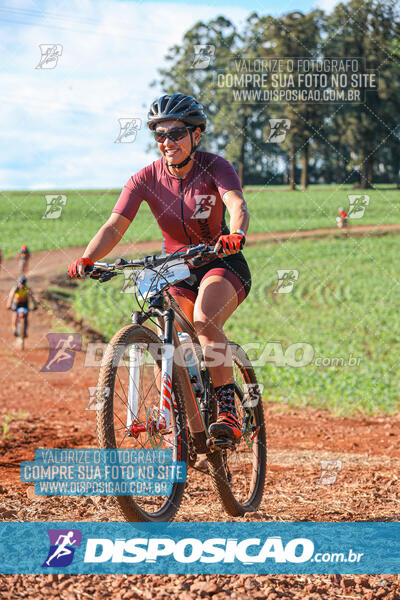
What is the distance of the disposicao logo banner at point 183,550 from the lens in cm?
347

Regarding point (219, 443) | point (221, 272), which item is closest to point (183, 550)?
point (219, 443)

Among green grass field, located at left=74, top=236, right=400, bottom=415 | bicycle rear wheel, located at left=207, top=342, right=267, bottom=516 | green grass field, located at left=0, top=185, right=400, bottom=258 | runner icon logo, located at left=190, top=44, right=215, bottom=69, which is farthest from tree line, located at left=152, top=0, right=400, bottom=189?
bicycle rear wheel, located at left=207, top=342, right=267, bottom=516

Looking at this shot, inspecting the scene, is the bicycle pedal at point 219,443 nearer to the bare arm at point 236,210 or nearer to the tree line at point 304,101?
the bare arm at point 236,210

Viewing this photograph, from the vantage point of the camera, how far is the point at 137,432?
12.1ft

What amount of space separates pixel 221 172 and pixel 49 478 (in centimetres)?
279

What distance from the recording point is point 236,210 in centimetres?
436

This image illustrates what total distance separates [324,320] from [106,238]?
15021 millimetres

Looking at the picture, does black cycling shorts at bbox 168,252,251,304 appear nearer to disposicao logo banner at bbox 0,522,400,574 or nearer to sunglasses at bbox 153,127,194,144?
sunglasses at bbox 153,127,194,144

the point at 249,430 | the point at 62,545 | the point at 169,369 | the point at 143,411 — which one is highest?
the point at 169,369

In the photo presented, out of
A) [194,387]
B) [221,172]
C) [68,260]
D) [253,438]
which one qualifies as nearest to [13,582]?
[194,387]

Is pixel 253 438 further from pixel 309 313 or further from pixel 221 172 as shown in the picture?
pixel 309 313

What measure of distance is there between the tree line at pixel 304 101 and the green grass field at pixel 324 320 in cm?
1468

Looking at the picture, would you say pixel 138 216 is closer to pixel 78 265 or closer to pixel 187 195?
pixel 187 195

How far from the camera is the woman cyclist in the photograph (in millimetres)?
4281
